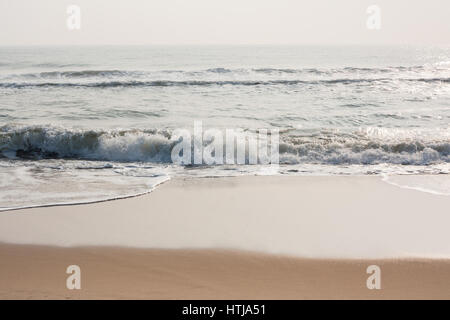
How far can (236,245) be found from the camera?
512cm

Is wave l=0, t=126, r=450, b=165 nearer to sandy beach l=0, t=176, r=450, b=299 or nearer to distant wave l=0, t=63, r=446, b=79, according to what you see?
sandy beach l=0, t=176, r=450, b=299

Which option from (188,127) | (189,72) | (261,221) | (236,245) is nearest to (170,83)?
(189,72)

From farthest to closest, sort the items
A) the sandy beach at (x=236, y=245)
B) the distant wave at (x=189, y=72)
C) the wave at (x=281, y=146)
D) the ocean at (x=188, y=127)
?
the distant wave at (x=189, y=72) → the wave at (x=281, y=146) → the ocean at (x=188, y=127) → the sandy beach at (x=236, y=245)

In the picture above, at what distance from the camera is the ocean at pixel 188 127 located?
8.32 metres

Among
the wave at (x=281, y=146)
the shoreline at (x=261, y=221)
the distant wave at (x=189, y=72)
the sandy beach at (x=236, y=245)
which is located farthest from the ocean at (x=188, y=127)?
the distant wave at (x=189, y=72)

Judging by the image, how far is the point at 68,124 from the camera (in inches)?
488

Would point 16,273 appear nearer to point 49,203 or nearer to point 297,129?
point 49,203

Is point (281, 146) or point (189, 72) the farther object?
point (189, 72)

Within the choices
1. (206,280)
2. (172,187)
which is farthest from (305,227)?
(172,187)

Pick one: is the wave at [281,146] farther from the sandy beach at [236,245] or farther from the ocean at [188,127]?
the sandy beach at [236,245]

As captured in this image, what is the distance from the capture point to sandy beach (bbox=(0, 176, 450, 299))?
4109 mm

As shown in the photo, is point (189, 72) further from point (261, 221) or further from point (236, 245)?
point (236, 245)

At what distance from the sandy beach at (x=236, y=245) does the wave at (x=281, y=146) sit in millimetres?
2520

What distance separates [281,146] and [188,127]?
2.72m
